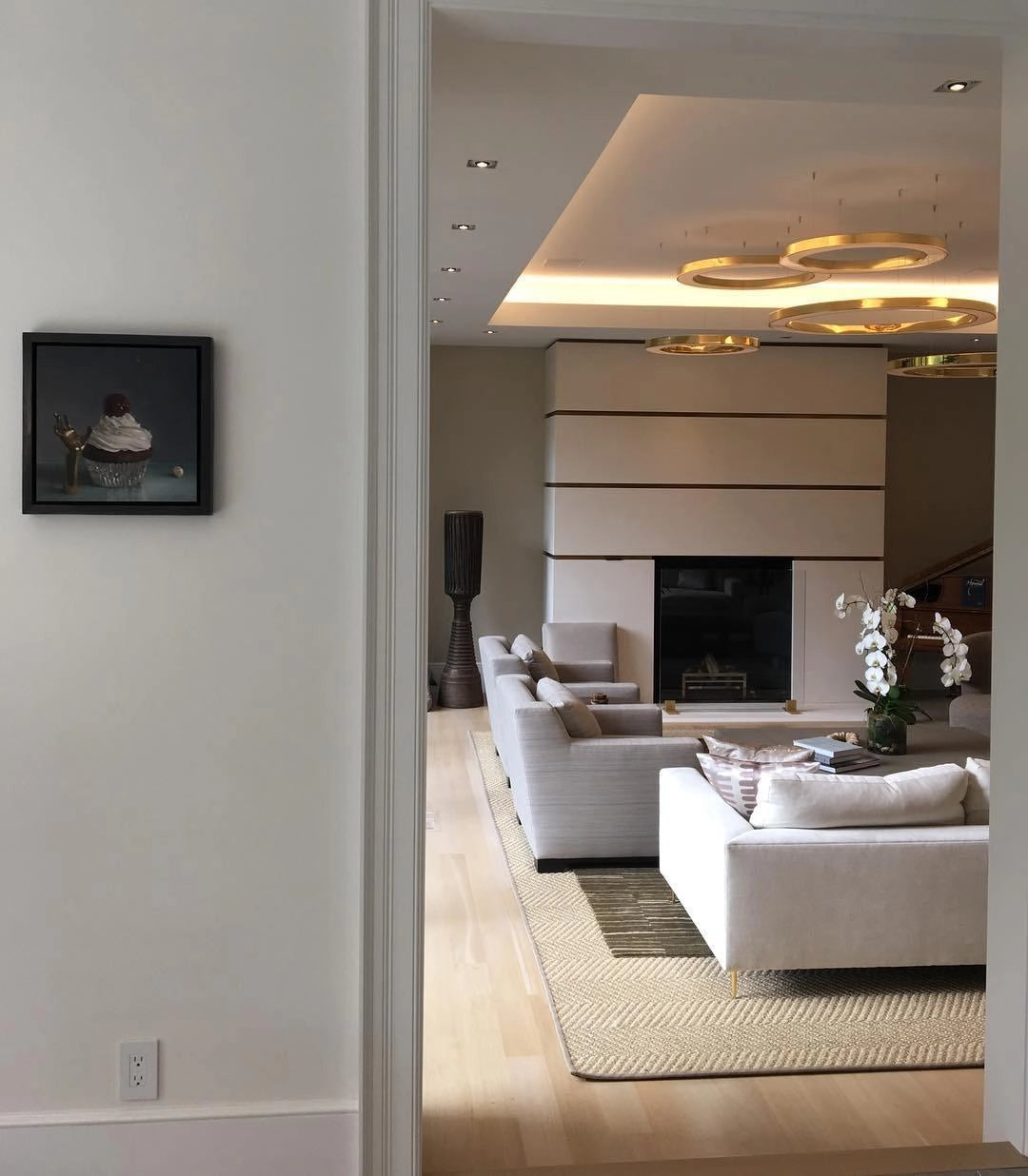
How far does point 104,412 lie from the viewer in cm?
236

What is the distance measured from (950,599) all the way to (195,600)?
7839 mm

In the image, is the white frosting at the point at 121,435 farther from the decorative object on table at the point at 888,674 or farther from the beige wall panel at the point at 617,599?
the beige wall panel at the point at 617,599

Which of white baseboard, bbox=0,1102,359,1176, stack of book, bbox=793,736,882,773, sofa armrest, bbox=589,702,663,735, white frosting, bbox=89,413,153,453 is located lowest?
white baseboard, bbox=0,1102,359,1176

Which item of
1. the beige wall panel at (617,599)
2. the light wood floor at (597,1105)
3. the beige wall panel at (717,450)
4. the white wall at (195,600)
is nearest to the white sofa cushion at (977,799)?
the light wood floor at (597,1105)

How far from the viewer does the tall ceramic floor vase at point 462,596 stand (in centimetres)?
876

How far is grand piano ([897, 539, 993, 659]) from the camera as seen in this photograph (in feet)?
29.8

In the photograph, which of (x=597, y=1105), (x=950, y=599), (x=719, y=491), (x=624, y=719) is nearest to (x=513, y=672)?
(x=624, y=719)

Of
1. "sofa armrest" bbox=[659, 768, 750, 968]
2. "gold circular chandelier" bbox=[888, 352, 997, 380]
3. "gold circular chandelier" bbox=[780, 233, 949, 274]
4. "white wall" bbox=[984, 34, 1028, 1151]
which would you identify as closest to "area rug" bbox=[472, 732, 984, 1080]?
"sofa armrest" bbox=[659, 768, 750, 968]

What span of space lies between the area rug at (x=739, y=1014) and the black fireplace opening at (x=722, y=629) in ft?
15.1

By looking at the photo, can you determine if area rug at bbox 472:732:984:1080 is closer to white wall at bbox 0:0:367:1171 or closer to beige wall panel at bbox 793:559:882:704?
white wall at bbox 0:0:367:1171

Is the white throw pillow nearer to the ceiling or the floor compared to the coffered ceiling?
nearer to the floor

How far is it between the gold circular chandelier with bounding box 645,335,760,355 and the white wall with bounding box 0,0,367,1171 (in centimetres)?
488

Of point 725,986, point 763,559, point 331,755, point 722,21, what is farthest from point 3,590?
point 763,559

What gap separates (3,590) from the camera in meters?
2.39
